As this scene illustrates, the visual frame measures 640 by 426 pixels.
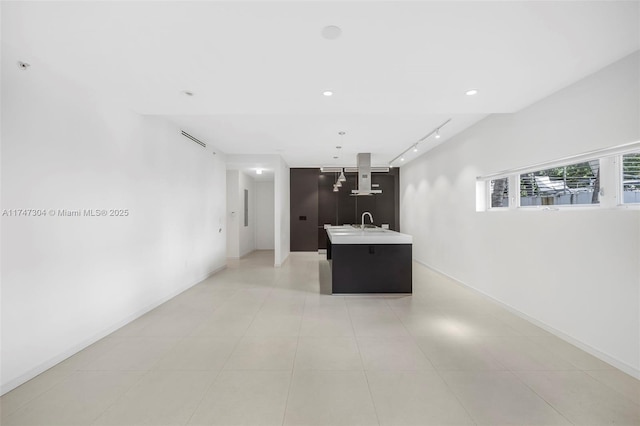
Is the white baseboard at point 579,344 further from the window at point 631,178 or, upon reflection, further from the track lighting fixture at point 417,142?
the track lighting fixture at point 417,142

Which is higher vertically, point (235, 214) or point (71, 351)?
point (235, 214)

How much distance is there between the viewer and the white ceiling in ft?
5.34

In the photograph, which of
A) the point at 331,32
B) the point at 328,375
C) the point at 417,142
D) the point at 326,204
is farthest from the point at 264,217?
the point at 331,32

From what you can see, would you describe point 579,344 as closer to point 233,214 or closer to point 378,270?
point 378,270

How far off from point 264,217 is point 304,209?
199 centimetres

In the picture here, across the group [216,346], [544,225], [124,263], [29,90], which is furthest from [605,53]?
[124,263]

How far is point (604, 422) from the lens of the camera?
5.30 ft

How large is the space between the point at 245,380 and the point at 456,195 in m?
Answer: 4.62

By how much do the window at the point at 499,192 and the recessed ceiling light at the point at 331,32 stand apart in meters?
3.33

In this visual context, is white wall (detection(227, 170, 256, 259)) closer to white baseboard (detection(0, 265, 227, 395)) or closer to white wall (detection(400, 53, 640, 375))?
white baseboard (detection(0, 265, 227, 395))

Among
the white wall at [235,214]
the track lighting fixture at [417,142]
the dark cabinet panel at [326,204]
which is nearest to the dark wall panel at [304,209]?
the dark cabinet panel at [326,204]

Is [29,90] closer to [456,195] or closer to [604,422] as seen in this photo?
[604,422]

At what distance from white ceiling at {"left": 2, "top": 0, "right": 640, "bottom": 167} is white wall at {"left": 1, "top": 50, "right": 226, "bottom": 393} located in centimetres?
35

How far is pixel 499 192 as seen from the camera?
3.89 m
